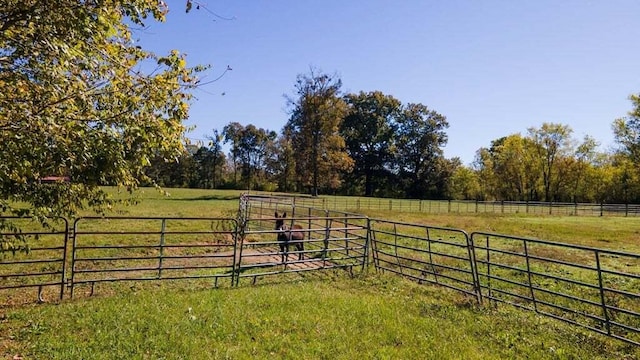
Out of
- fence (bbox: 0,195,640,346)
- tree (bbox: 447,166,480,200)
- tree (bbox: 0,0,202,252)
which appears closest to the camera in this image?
tree (bbox: 0,0,202,252)

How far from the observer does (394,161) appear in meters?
80.2

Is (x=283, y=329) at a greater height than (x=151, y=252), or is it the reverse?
(x=283, y=329)

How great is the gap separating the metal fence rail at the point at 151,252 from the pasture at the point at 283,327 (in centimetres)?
66

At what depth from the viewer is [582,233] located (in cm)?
2305

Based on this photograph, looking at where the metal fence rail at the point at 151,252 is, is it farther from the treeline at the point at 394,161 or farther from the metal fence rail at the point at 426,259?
the treeline at the point at 394,161

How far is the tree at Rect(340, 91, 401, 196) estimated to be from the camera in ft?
260

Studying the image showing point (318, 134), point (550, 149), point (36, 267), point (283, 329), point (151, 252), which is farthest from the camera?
point (550, 149)

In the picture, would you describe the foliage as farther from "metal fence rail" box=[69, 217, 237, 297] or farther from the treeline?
"metal fence rail" box=[69, 217, 237, 297]

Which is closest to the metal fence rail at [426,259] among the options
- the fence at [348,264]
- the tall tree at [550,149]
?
the fence at [348,264]

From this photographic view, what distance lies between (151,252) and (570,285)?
40.1 ft

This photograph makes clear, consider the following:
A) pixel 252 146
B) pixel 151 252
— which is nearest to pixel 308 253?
pixel 151 252

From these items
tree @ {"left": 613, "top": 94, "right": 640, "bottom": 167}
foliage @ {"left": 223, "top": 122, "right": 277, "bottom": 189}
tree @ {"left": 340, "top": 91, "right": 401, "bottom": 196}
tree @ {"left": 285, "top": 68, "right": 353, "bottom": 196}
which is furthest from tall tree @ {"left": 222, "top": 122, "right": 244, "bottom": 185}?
tree @ {"left": 613, "top": 94, "right": 640, "bottom": 167}

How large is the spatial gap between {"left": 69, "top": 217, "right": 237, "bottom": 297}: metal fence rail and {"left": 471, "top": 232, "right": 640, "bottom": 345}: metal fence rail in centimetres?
576

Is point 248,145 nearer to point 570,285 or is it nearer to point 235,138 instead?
point 235,138
